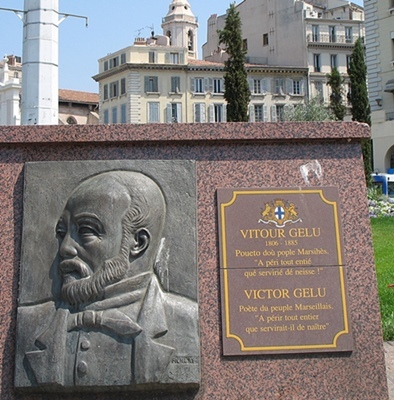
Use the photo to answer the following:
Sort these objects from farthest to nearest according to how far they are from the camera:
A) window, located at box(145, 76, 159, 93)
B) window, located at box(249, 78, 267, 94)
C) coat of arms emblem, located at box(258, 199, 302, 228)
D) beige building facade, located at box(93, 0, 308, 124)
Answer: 1. window, located at box(249, 78, 267, 94)
2. window, located at box(145, 76, 159, 93)
3. beige building facade, located at box(93, 0, 308, 124)
4. coat of arms emblem, located at box(258, 199, 302, 228)

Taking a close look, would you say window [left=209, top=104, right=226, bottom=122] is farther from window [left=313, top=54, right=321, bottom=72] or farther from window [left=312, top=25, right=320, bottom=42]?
window [left=312, top=25, right=320, bottom=42]

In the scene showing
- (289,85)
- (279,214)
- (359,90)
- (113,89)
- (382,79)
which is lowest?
(279,214)

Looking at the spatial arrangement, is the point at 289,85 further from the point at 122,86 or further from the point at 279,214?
the point at 279,214

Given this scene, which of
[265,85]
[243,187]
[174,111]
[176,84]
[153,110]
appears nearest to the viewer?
[243,187]

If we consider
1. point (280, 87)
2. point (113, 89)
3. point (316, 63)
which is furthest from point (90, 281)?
point (316, 63)

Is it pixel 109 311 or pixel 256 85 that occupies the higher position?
pixel 256 85

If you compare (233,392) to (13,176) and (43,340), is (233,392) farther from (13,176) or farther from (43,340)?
(13,176)

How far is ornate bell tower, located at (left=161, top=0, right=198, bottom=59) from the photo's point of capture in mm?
73750

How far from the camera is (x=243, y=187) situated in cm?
406

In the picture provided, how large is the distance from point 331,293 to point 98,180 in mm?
1619

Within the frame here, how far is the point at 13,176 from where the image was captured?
4047 millimetres

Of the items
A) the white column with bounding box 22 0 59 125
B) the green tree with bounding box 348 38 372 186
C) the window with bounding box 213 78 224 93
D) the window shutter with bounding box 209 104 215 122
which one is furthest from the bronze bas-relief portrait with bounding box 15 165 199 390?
the window with bounding box 213 78 224 93

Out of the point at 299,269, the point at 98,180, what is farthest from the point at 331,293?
the point at 98,180

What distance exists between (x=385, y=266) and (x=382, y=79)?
2653 centimetres
